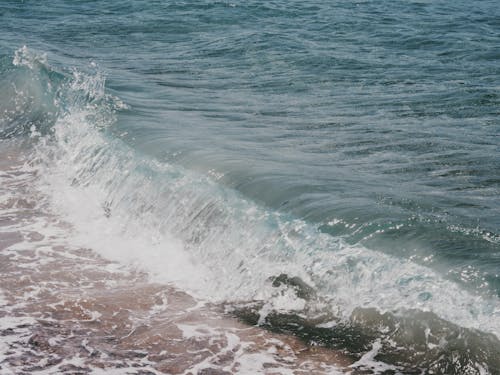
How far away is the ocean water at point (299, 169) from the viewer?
19.6 feet

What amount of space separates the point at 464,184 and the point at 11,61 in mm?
10489

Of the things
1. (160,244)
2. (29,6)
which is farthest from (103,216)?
(29,6)

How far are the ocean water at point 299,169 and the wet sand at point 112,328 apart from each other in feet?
0.81

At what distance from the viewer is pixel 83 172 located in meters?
9.92

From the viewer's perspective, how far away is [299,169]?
868 cm

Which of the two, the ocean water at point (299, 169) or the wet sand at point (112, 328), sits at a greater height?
the ocean water at point (299, 169)

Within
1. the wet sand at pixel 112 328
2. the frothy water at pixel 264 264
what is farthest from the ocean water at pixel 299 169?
the wet sand at pixel 112 328

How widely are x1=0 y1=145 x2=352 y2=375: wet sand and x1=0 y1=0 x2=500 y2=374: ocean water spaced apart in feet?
0.81

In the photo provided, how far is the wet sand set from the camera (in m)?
5.32

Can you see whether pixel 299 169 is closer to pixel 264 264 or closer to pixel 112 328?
pixel 264 264

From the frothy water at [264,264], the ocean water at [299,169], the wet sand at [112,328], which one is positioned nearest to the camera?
the wet sand at [112,328]

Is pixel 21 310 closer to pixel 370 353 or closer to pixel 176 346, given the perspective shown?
pixel 176 346

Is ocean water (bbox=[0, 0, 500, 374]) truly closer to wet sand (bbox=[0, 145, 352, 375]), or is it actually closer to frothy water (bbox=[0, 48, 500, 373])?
frothy water (bbox=[0, 48, 500, 373])

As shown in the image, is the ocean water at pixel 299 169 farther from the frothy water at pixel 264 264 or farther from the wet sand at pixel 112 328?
the wet sand at pixel 112 328
